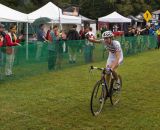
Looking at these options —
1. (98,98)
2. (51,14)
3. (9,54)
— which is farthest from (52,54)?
(98,98)

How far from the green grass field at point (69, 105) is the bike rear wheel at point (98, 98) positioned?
0.16m

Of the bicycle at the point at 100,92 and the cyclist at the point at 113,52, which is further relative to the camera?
the cyclist at the point at 113,52

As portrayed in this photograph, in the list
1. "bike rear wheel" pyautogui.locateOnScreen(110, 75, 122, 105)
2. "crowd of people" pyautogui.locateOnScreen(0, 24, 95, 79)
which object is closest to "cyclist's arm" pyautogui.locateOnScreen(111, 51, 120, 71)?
"bike rear wheel" pyautogui.locateOnScreen(110, 75, 122, 105)

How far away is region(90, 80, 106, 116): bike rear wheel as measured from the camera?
859cm

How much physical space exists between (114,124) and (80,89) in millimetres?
4113

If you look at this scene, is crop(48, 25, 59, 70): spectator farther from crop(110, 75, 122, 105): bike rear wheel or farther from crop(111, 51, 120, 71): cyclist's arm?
crop(111, 51, 120, 71): cyclist's arm

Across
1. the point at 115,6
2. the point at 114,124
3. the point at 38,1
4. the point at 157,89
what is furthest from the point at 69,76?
the point at 115,6

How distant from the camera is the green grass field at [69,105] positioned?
26.1 feet

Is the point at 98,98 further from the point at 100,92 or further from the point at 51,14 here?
the point at 51,14

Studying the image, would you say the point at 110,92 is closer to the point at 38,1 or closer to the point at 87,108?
the point at 87,108

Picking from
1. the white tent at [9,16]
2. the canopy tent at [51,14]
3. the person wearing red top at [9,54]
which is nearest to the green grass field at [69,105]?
the person wearing red top at [9,54]

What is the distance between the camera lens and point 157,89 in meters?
12.3

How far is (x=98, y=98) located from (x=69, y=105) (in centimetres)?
117

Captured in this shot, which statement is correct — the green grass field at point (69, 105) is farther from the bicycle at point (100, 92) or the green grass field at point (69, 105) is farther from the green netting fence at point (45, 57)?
the green netting fence at point (45, 57)
